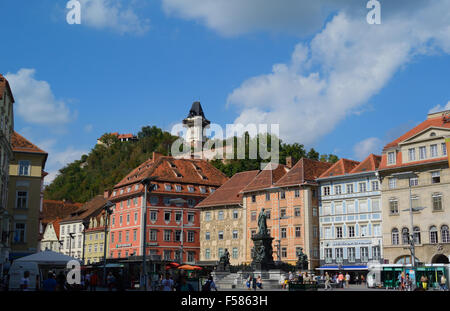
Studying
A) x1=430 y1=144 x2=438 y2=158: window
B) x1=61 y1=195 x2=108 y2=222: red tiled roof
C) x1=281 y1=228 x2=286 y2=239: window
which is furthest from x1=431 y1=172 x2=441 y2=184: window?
x1=61 y1=195 x2=108 y2=222: red tiled roof

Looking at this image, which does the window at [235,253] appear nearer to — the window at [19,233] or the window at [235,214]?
the window at [235,214]

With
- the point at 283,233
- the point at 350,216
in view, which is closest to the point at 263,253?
the point at 350,216

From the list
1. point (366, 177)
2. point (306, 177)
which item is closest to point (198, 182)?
point (306, 177)

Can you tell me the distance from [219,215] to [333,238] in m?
18.2

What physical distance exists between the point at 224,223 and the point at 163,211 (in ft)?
30.4

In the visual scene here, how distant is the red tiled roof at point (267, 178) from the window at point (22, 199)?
29.2 m

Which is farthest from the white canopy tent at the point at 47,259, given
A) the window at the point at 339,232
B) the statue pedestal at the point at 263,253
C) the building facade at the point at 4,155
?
the window at the point at 339,232

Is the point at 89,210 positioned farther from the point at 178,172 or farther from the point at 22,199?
the point at 22,199

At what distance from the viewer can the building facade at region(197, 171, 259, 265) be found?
2977 inches

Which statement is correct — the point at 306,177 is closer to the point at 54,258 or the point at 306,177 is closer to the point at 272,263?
the point at 272,263

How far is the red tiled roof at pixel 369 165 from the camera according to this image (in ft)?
214

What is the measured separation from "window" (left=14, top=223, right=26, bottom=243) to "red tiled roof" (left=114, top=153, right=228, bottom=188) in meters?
27.3

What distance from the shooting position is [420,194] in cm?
5878

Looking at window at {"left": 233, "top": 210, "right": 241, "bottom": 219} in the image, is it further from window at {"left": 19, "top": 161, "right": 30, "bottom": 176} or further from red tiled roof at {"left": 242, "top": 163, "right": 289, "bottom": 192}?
window at {"left": 19, "top": 161, "right": 30, "bottom": 176}
